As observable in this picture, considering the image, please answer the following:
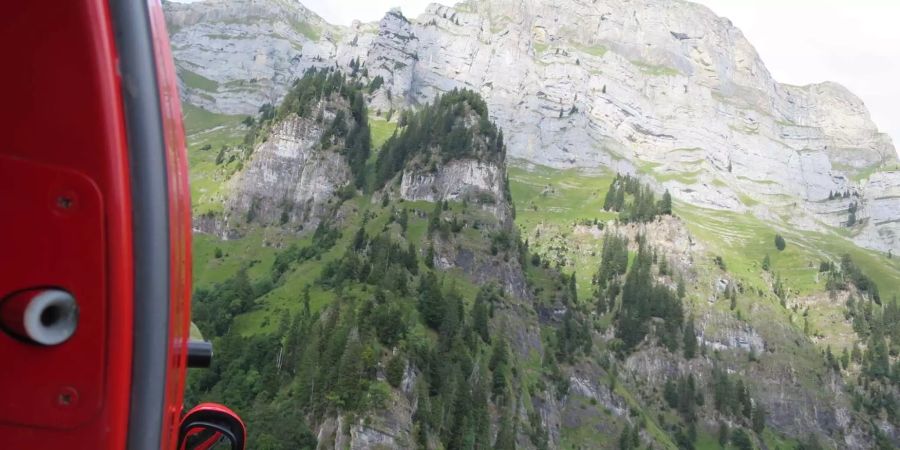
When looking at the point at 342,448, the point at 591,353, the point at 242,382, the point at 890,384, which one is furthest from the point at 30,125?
the point at 890,384

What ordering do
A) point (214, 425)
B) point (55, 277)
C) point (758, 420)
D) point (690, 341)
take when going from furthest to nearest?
1. point (690, 341)
2. point (758, 420)
3. point (214, 425)
4. point (55, 277)

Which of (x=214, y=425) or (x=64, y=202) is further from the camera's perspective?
(x=214, y=425)

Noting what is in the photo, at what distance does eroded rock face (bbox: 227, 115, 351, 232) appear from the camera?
151m

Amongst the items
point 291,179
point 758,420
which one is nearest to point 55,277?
point 291,179

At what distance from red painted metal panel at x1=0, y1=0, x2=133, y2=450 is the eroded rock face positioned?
5823 inches

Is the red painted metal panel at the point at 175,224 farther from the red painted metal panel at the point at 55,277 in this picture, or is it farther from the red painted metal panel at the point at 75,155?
the red painted metal panel at the point at 55,277

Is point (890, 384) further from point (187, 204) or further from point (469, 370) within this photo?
point (187, 204)

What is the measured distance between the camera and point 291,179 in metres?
157

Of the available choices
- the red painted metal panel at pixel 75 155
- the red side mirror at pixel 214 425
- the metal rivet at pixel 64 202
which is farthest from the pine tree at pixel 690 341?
the metal rivet at pixel 64 202

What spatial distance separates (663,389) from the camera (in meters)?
173

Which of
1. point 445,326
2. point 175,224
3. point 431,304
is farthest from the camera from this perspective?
point 431,304

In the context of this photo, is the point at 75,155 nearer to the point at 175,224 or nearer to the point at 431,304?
the point at 175,224

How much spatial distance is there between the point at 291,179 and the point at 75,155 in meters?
159

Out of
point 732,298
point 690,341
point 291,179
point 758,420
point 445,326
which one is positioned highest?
point 291,179
